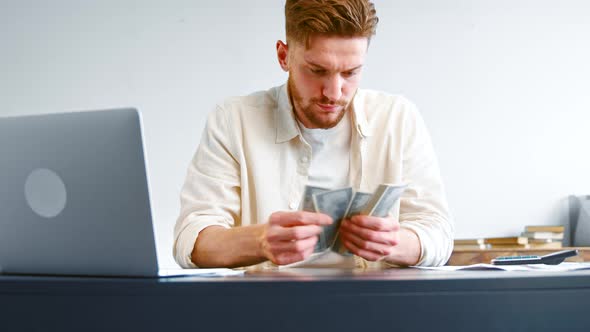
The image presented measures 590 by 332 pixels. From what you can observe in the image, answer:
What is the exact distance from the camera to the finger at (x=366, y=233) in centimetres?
152

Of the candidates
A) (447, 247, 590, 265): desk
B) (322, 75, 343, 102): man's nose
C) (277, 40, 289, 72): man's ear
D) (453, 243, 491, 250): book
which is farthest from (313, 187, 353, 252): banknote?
(453, 243, 491, 250): book

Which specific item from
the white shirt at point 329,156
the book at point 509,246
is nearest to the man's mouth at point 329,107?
the white shirt at point 329,156

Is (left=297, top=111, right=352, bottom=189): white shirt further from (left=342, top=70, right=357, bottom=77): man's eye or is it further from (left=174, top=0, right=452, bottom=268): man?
(left=342, top=70, right=357, bottom=77): man's eye

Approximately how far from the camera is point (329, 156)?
2.12 meters

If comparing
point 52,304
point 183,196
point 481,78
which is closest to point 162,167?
point 481,78

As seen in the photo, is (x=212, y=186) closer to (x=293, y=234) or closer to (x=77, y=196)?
(x=293, y=234)

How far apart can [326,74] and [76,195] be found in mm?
990

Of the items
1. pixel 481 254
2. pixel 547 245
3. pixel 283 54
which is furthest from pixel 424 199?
pixel 547 245

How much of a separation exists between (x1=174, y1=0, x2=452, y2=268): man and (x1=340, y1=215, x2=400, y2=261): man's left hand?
10.5 inches

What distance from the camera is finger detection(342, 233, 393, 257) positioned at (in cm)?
153

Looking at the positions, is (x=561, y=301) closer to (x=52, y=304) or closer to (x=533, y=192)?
(x=52, y=304)

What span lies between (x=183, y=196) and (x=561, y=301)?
1.26 m

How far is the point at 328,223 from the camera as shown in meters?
1.39

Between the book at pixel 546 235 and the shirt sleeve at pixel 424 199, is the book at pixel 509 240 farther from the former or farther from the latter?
the shirt sleeve at pixel 424 199
